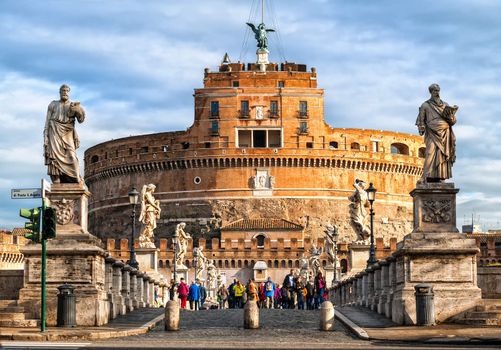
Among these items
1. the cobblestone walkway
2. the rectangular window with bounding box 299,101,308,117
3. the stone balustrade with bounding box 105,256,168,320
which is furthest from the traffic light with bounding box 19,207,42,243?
the rectangular window with bounding box 299,101,308,117

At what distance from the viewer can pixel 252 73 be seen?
10662cm

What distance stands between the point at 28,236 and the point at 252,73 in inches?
3533

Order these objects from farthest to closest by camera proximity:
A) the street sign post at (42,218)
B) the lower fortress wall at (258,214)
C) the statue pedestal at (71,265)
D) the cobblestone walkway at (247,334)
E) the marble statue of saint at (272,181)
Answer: the lower fortress wall at (258,214)
the marble statue of saint at (272,181)
the statue pedestal at (71,265)
the street sign post at (42,218)
the cobblestone walkway at (247,334)

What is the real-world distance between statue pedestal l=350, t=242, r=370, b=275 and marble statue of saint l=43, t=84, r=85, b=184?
16.2 metres

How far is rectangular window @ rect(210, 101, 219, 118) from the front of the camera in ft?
340

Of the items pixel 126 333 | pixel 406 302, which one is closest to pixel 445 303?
pixel 406 302

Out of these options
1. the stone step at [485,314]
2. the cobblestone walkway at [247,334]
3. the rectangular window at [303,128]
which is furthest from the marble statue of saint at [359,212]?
the rectangular window at [303,128]

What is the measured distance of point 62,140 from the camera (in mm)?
20078

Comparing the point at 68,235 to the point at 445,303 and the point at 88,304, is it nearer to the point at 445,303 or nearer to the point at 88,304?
the point at 88,304

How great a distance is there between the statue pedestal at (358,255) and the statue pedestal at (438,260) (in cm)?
1481

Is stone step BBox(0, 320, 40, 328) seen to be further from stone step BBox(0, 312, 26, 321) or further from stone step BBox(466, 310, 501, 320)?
stone step BBox(466, 310, 501, 320)

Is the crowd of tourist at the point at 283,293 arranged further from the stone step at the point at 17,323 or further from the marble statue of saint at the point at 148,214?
the stone step at the point at 17,323

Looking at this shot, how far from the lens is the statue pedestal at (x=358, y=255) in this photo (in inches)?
1371

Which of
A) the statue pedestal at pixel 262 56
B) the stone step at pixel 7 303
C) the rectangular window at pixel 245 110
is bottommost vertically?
the stone step at pixel 7 303
